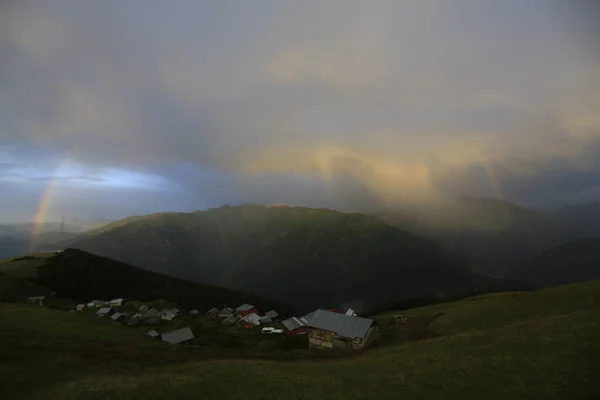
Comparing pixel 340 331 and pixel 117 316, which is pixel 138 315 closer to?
pixel 117 316

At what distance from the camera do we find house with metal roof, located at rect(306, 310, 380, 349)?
237 feet

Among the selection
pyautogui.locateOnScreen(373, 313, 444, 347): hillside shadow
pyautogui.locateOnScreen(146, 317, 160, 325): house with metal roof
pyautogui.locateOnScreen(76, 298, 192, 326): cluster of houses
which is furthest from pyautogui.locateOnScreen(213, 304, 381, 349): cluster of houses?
pyautogui.locateOnScreen(76, 298, 192, 326): cluster of houses

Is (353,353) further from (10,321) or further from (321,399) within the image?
(10,321)

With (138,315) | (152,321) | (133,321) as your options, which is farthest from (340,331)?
(138,315)

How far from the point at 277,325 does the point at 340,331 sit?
52850 millimetres

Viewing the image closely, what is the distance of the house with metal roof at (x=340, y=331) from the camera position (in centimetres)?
7238

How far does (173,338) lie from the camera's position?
284ft

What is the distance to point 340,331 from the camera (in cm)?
7562

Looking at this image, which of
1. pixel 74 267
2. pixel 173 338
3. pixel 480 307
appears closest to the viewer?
pixel 480 307

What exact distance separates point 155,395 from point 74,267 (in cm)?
20660

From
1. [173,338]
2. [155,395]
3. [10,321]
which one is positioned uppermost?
[155,395]

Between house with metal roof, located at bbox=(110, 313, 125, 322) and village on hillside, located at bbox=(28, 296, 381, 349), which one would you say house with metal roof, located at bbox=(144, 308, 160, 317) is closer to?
village on hillside, located at bbox=(28, 296, 381, 349)

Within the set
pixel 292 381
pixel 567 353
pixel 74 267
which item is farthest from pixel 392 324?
pixel 74 267

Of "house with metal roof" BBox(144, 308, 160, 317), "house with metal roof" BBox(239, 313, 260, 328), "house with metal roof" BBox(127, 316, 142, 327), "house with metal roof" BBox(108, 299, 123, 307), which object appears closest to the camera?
"house with metal roof" BBox(127, 316, 142, 327)
